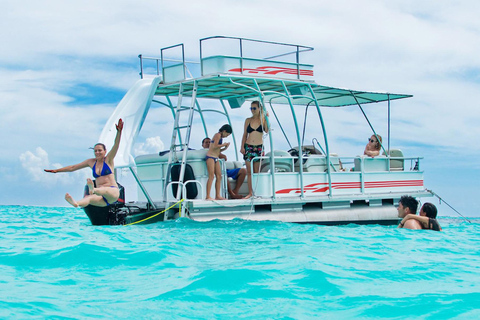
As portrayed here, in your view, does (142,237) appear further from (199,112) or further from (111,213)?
(199,112)

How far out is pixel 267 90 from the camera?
12953 mm

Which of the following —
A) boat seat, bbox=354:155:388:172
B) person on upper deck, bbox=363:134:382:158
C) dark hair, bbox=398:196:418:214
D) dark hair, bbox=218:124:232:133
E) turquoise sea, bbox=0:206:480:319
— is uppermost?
dark hair, bbox=218:124:232:133

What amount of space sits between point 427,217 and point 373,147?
161 inches

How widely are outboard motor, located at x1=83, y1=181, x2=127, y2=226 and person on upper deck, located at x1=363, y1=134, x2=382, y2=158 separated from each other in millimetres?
6371

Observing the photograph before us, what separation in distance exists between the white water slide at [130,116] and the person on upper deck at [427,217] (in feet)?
18.0

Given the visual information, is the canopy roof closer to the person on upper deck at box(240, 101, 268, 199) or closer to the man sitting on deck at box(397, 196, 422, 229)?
the person on upper deck at box(240, 101, 268, 199)

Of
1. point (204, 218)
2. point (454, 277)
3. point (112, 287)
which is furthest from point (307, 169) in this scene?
point (112, 287)

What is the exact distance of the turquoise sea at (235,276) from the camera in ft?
15.6

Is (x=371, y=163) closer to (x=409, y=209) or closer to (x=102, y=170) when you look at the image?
(x=409, y=209)

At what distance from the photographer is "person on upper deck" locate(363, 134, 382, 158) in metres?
13.5

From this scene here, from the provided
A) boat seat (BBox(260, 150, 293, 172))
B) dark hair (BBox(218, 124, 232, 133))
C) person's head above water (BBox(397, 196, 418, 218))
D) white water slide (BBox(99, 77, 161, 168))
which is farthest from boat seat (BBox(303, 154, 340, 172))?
white water slide (BBox(99, 77, 161, 168))

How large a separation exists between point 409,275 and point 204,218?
5.11 metres

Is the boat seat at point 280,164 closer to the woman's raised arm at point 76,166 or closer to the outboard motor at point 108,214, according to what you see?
the outboard motor at point 108,214

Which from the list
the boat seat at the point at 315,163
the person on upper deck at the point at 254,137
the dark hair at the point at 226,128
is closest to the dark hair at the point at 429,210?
the boat seat at the point at 315,163
